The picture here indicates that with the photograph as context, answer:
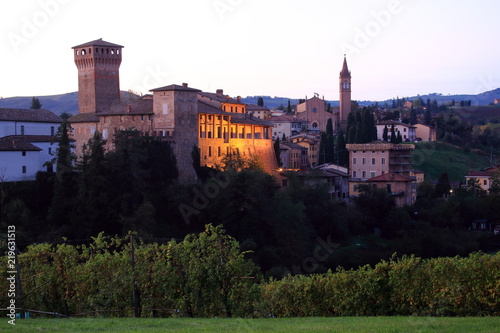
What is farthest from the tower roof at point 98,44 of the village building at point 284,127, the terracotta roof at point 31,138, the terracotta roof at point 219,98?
the village building at point 284,127

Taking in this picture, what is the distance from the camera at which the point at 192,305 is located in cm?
Answer: 1970

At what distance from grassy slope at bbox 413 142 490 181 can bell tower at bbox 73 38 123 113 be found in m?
33.3

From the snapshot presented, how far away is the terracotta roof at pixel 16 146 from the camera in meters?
39.2

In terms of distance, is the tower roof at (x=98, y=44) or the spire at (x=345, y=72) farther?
the spire at (x=345, y=72)

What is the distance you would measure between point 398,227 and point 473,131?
55.1 metres

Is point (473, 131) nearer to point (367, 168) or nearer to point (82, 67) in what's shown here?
point (367, 168)

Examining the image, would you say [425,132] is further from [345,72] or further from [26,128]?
[26,128]

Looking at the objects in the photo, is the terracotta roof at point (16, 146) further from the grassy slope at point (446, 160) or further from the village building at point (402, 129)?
the village building at point (402, 129)

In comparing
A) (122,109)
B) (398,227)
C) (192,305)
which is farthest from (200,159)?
(192,305)

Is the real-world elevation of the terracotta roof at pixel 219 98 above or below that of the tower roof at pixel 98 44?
below

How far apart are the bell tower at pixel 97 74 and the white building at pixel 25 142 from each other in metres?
6.70

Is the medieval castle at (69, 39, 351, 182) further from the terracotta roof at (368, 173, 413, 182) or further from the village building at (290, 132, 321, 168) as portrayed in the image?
the village building at (290, 132, 321, 168)

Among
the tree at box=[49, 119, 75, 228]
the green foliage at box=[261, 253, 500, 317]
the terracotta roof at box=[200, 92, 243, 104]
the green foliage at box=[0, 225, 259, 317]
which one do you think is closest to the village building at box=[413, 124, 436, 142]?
the terracotta roof at box=[200, 92, 243, 104]

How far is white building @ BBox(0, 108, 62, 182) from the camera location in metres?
39.3
